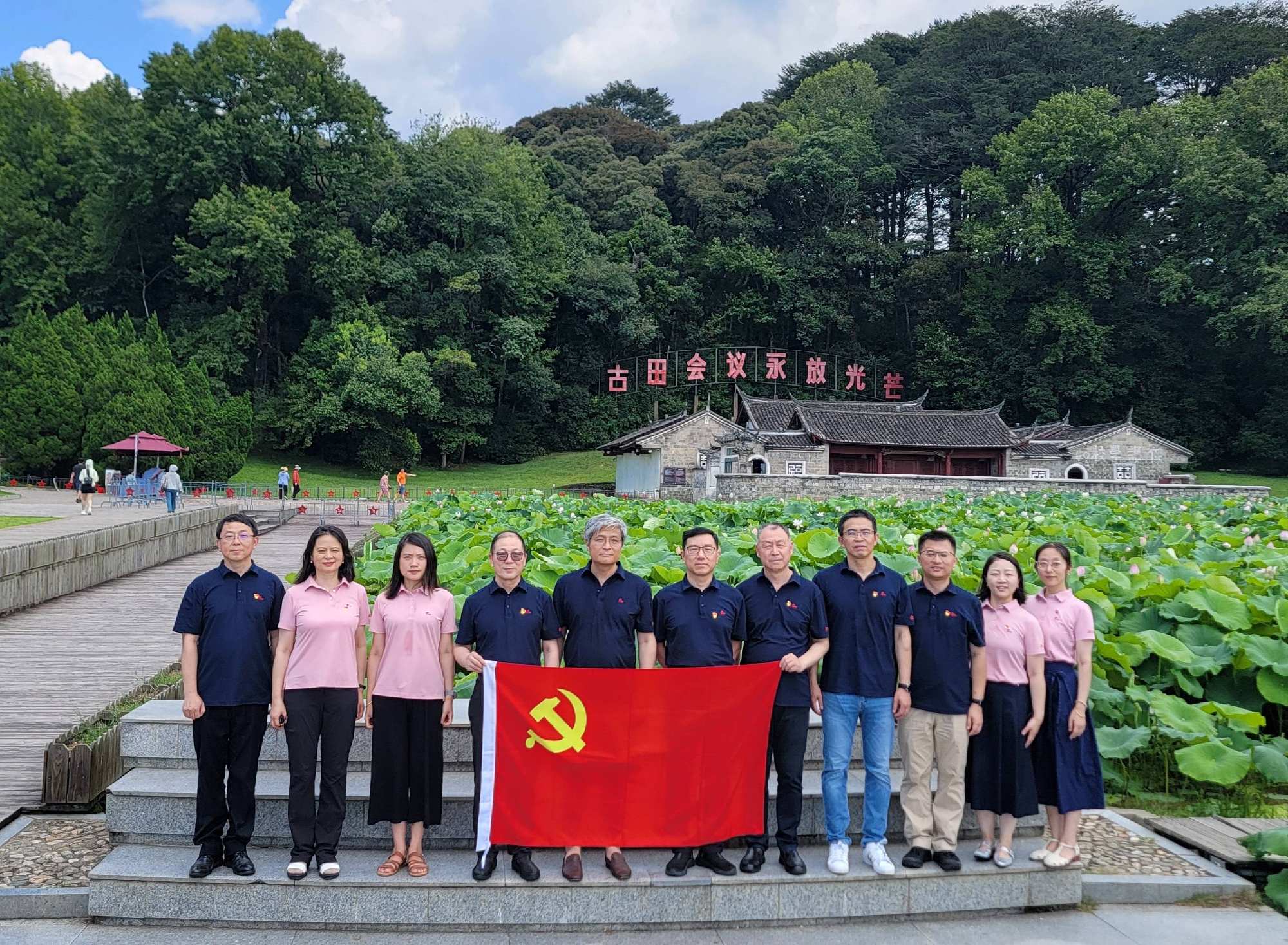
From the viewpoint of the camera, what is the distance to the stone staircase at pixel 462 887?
392 centimetres

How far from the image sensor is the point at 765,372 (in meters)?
48.9

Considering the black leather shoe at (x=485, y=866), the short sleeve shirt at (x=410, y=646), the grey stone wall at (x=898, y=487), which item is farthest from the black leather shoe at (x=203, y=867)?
the grey stone wall at (x=898, y=487)

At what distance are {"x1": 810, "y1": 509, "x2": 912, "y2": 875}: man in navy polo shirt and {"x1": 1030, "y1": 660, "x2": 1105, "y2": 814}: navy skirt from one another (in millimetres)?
708

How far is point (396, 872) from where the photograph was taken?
4027 mm

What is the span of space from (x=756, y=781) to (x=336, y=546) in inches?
86.1

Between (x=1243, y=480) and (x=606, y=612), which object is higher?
(x=1243, y=480)

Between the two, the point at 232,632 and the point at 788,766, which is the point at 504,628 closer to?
the point at 232,632

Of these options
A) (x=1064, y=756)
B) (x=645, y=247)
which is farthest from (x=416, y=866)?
(x=645, y=247)

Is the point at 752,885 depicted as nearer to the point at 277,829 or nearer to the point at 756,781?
the point at 756,781

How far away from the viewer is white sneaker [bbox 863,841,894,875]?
13.3ft

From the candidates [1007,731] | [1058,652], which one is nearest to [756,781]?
[1007,731]

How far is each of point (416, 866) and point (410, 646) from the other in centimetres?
94

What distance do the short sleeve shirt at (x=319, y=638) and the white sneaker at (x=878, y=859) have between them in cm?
242

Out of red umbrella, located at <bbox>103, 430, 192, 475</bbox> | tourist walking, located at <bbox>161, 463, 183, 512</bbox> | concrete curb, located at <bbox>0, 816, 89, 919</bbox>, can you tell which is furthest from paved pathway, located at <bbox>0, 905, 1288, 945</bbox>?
red umbrella, located at <bbox>103, 430, 192, 475</bbox>
